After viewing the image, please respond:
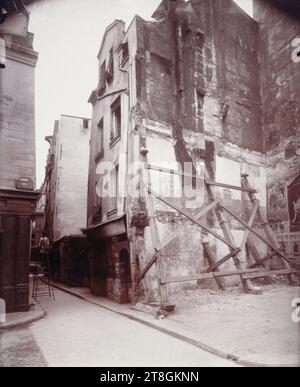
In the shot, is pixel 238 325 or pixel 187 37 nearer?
pixel 238 325

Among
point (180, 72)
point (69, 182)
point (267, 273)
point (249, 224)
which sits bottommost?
point (267, 273)

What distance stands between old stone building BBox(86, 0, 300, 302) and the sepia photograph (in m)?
0.05

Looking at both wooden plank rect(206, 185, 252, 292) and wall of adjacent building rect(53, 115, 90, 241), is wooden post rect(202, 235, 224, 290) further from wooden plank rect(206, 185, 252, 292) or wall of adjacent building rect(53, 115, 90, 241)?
wall of adjacent building rect(53, 115, 90, 241)

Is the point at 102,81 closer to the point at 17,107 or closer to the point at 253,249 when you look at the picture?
the point at 17,107

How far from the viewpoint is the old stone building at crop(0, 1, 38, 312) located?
8.30 meters

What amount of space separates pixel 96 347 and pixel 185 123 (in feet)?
25.2

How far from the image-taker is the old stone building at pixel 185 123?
31.8 ft

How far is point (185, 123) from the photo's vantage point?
10680mm

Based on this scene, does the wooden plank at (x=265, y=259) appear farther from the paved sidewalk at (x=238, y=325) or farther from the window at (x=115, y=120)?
the window at (x=115, y=120)

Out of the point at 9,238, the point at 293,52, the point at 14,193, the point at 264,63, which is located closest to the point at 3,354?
the point at 9,238

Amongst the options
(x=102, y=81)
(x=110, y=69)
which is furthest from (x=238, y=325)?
(x=102, y=81)

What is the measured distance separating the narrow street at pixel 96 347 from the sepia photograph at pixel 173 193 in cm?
4

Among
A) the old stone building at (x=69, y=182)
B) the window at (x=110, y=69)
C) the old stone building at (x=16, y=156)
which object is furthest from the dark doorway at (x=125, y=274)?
the old stone building at (x=69, y=182)

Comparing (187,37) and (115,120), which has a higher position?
(187,37)
